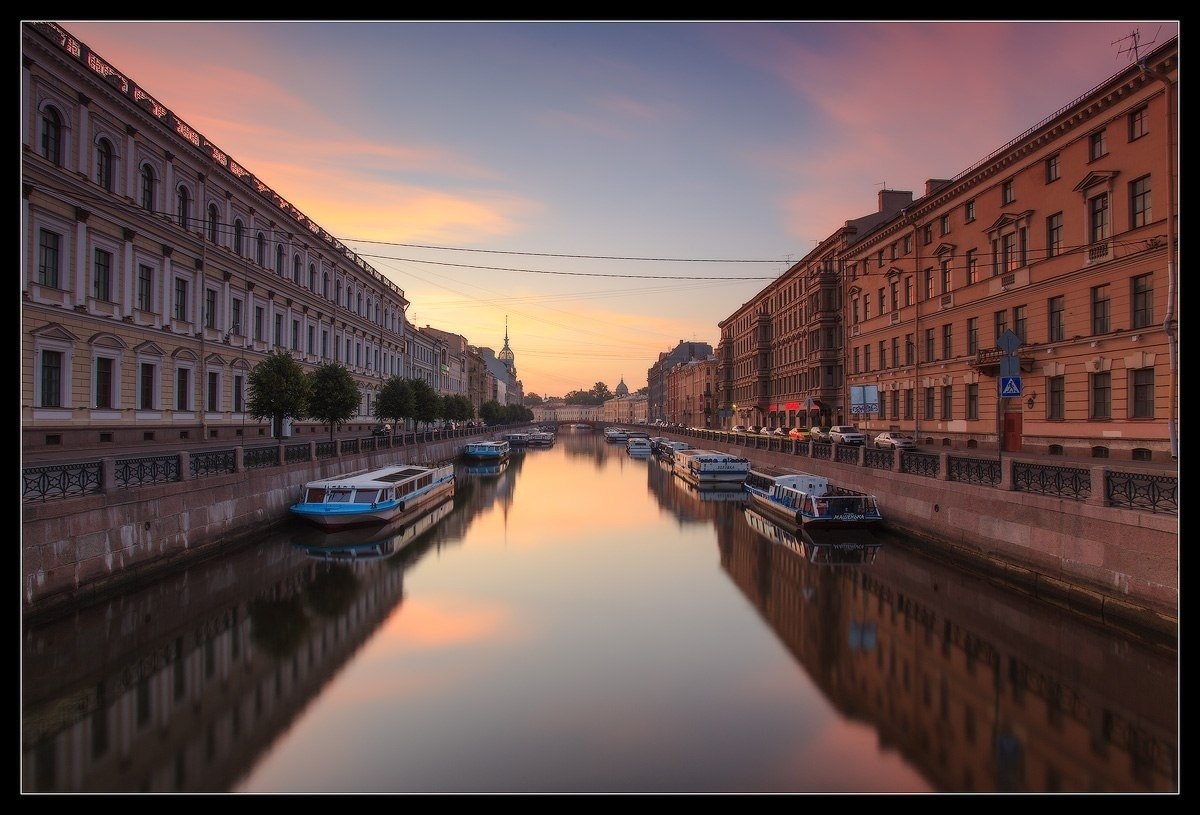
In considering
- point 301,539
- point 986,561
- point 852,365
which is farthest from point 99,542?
point 852,365

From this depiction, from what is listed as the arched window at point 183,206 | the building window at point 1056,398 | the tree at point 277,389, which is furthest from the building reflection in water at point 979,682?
the arched window at point 183,206

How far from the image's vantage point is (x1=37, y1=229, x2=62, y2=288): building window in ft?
72.0

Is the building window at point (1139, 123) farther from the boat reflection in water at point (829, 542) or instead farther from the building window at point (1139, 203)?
the boat reflection in water at point (829, 542)

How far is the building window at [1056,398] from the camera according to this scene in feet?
86.1

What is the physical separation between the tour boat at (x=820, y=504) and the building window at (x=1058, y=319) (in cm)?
1054

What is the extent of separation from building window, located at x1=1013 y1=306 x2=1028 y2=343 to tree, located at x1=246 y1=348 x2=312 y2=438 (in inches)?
1218

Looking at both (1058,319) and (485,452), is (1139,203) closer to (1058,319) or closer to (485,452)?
(1058,319)

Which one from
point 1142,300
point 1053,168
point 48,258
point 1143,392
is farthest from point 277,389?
point 1053,168

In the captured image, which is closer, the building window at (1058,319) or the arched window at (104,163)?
the arched window at (104,163)

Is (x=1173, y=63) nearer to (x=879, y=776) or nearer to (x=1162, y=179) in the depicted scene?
(x=1162, y=179)

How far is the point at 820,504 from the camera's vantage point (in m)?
23.4

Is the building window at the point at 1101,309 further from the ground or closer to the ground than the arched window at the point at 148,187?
closer to the ground

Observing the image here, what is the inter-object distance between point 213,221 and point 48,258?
11310mm

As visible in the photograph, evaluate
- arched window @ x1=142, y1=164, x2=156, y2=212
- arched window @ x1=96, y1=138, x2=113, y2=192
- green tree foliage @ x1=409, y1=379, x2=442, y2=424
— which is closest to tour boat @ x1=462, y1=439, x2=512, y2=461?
green tree foliage @ x1=409, y1=379, x2=442, y2=424
